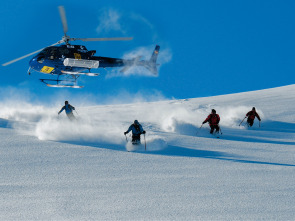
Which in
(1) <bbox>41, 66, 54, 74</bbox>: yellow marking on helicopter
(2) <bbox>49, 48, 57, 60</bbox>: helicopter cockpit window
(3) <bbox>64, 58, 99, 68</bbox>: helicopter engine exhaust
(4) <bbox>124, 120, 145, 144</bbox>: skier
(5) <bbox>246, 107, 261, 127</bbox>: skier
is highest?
(2) <bbox>49, 48, 57, 60</bbox>: helicopter cockpit window

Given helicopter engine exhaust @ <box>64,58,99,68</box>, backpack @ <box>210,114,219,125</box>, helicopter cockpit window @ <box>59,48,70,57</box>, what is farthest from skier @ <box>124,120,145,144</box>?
helicopter cockpit window @ <box>59,48,70,57</box>

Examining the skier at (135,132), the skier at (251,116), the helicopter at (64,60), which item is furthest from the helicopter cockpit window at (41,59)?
the skier at (251,116)

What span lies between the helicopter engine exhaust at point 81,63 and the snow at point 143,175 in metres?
4.96

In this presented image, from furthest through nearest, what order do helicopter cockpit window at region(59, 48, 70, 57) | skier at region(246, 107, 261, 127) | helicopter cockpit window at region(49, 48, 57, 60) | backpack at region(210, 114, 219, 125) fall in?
helicopter cockpit window at region(59, 48, 70, 57) → helicopter cockpit window at region(49, 48, 57, 60) → skier at region(246, 107, 261, 127) → backpack at region(210, 114, 219, 125)

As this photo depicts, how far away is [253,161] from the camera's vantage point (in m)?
8.80

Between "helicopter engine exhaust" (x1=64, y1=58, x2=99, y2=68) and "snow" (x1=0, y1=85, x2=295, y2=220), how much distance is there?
4962mm

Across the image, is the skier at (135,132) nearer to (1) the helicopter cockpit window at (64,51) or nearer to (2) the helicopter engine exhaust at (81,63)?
(2) the helicopter engine exhaust at (81,63)

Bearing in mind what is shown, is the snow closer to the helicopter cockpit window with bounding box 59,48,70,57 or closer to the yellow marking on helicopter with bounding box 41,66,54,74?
the yellow marking on helicopter with bounding box 41,66,54,74

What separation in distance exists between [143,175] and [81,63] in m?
11.8

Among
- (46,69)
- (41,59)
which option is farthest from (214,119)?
(41,59)

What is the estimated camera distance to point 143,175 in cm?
737

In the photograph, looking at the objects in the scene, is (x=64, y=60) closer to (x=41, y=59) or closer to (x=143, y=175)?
(x=41, y=59)

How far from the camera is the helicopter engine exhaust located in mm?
17422

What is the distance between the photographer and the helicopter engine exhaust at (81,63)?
17422 mm
